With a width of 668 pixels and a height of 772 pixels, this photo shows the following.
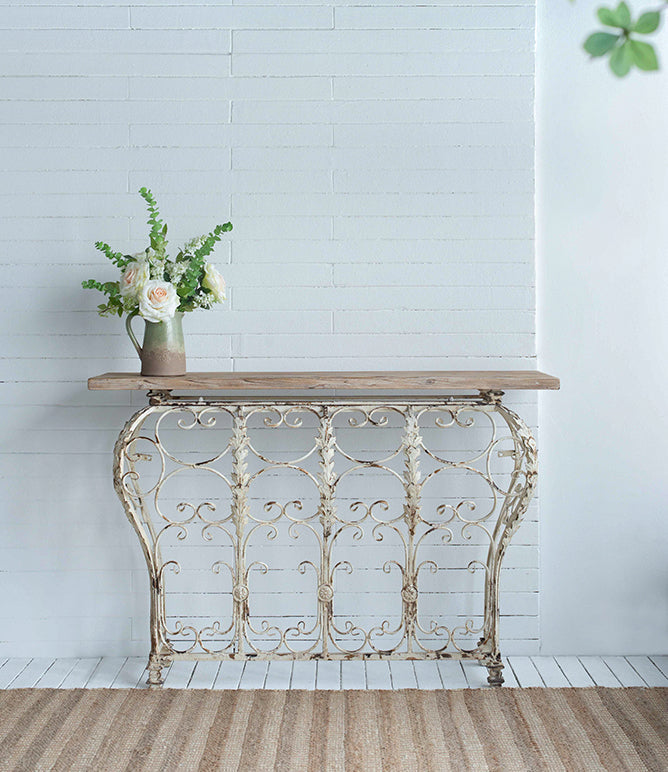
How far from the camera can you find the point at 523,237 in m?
2.86

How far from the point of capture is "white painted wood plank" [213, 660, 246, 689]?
2.71m

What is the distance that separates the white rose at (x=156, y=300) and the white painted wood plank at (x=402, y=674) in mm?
1352

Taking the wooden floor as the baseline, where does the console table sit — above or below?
above

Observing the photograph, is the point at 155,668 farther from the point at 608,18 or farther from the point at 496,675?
the point at 608,18

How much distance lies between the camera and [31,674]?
2801 millimetres

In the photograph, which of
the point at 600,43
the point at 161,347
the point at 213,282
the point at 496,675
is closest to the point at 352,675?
the point at 496,675

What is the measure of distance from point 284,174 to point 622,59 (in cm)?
229

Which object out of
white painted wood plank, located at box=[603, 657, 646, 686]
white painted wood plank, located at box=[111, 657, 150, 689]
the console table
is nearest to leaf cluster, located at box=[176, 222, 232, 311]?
the console table

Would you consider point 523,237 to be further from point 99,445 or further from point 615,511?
point 99,445

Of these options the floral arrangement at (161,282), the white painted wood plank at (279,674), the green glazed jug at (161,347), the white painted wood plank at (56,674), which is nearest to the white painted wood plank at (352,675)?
the white painted wood plank at (279,674)

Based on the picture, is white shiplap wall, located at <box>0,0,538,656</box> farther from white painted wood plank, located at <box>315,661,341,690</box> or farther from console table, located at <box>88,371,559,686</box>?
white painted wood plank, located at <box>315,661,341,690</box>

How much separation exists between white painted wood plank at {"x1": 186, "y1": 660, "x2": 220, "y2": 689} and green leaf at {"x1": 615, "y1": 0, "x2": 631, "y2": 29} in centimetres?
247

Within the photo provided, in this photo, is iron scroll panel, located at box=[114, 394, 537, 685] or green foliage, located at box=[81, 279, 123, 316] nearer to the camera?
green foliage, located at box=[81, 279, 123, 316]

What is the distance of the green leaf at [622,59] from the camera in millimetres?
639
